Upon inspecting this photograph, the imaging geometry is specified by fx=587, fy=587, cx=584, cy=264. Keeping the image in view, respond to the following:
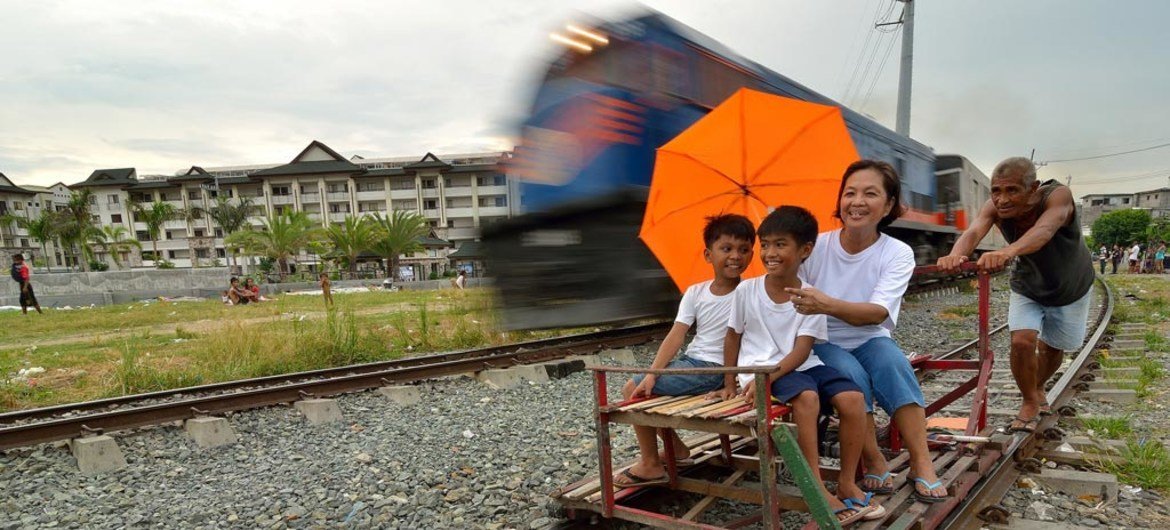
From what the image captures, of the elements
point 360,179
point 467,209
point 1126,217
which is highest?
point 360,179

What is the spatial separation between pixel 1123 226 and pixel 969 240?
93639 millimetres

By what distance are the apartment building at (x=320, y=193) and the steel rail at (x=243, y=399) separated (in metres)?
51.2

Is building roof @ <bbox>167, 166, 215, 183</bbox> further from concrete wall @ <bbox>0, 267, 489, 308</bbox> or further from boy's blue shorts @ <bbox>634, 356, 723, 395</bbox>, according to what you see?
boy's blue shorts @ <bbox>634, 356, 723, 395</bbox>

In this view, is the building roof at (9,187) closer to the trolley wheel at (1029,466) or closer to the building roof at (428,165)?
the building roof at (428,165)

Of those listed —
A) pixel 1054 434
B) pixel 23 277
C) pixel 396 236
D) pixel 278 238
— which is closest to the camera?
pixel 1054 434

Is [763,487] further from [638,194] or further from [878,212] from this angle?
[638,194]

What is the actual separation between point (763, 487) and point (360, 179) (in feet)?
212

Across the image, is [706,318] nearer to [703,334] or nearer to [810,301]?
[703,334]

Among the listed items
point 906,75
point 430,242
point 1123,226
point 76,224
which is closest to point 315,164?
point 76,224

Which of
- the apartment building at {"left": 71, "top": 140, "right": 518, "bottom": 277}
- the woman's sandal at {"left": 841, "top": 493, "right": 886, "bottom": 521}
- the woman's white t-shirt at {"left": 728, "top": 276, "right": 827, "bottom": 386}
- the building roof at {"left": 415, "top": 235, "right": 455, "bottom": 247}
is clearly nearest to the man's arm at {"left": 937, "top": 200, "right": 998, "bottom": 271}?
the woman's white t-shirt at {"left": 728, "top": 276, "right": 827, "bottom": 386}

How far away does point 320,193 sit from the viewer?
6062 cm

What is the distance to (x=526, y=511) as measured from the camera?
3166 millimetres

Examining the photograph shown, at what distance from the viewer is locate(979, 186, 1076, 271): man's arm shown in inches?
117

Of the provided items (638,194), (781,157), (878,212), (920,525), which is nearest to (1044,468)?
(920,525)
